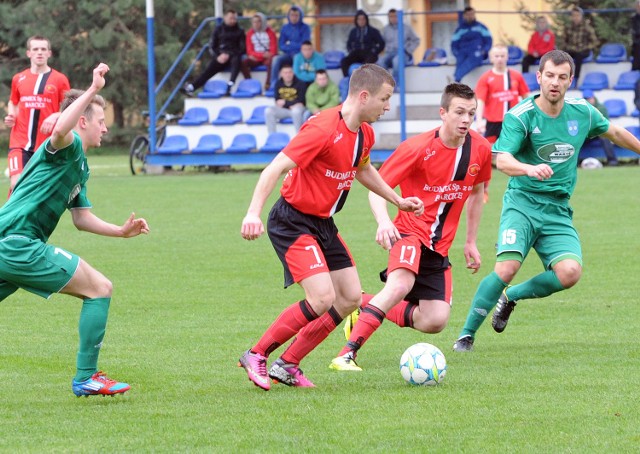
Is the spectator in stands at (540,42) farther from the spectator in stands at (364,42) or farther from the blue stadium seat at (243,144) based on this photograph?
the blue stadium seat at (243,144)

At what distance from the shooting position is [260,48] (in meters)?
26.6

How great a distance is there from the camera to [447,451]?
4969 millimetres

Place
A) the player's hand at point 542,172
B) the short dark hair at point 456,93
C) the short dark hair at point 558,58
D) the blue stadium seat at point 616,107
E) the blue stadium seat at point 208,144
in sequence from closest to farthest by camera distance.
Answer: the player's hand at point 542,172 < the short dark hair at point 456,93 < the short dark hair at point 558,58 < the blue stadium seat at point 616,107 < the blue stadium seat at point 208,144

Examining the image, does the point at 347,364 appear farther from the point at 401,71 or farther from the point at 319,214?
the point at 401,71

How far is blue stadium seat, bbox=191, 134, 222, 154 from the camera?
2495 cm

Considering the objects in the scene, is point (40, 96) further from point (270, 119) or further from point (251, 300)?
point (270, 119)

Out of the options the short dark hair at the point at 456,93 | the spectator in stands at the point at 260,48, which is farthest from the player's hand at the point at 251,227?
the spectator in stands at the point at 260,48

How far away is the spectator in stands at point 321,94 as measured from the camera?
23.8m

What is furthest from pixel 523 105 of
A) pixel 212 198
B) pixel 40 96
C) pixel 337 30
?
pixel 337 30

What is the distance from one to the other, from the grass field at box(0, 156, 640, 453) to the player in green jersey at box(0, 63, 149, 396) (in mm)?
277

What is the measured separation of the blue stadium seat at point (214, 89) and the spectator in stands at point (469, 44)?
522cm

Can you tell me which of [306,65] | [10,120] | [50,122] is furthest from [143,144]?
[50,122]

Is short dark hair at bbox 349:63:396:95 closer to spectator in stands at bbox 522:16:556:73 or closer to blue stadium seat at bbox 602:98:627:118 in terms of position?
blue stadium seat at bbox 602:98:627:118

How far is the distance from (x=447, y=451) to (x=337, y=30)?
32.5m
